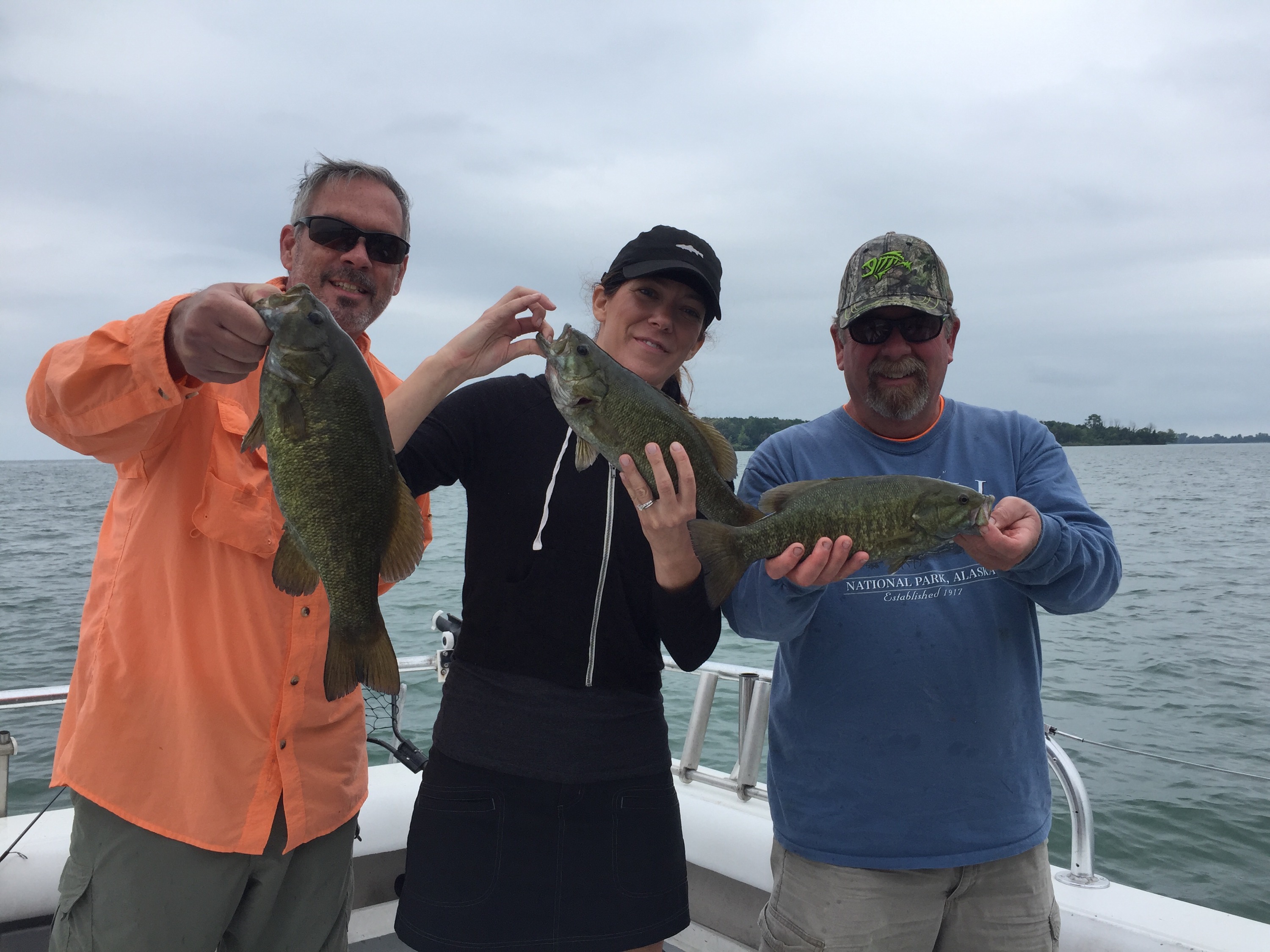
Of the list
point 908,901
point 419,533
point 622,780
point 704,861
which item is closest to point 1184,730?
point 704,861

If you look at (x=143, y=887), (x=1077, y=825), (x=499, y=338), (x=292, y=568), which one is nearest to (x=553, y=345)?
(x=499, y=338)

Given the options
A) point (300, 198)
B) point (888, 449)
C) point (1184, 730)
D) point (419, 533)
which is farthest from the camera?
point (1184, 730)

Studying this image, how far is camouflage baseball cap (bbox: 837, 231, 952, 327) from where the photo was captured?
305 centimetres

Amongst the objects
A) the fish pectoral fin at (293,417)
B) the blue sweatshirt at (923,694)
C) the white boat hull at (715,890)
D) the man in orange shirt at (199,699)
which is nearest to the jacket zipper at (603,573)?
the blue sweatshirt at (923,694)

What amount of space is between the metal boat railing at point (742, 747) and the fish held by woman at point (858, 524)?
1.02 metres

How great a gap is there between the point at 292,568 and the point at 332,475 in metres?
0.30

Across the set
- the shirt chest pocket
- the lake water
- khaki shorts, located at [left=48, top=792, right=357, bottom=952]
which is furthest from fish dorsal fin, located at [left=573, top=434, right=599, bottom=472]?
the lake water

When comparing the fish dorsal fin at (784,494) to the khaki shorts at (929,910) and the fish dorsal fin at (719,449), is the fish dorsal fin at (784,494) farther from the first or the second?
the khaki shorts at (929,910)

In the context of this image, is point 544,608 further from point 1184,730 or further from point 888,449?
point 1184,730

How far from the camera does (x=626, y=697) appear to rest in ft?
8.79

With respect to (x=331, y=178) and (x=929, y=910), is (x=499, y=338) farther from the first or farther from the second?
(x=929, y=910)

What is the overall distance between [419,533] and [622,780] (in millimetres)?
1076

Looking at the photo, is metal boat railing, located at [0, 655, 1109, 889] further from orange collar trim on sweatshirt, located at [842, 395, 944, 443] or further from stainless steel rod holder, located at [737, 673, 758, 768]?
orange collar trim on sweatshirt, located at [842, 395, 944, 443]

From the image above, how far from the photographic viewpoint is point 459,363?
8.23 feet
